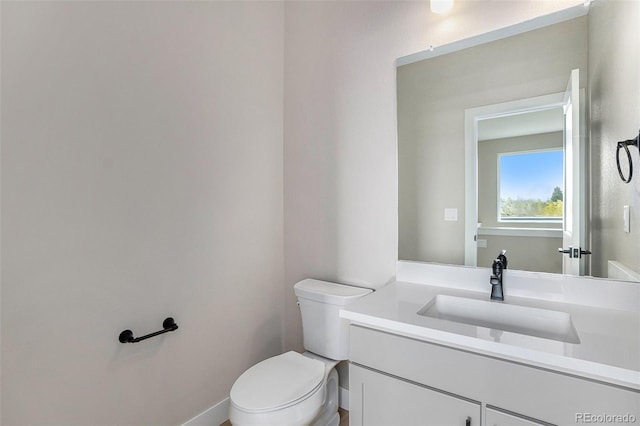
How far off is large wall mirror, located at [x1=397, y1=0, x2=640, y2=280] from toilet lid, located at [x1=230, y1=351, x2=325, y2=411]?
731 mm

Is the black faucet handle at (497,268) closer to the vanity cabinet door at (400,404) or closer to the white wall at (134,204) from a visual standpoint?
the vanity cabinet door at (400,404)

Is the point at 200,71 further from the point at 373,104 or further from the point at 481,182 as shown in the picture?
the point at 481,182

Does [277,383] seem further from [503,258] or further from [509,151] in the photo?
[509,151]

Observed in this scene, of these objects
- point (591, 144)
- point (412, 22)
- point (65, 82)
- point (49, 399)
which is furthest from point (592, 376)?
point (65, 82)

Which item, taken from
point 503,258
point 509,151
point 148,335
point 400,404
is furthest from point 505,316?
point 148,335

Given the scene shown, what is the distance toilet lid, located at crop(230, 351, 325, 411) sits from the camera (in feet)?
4.37

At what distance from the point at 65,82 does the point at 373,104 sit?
138cm

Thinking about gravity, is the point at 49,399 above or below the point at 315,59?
below

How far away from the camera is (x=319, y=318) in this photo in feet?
5.85

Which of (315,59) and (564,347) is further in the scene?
(315,59)

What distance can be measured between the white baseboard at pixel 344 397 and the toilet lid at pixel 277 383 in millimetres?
424

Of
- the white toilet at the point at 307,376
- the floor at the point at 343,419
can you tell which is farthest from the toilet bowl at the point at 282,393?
the floor at the point at 343,419

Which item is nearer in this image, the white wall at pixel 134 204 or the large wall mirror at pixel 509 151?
the white wall at pixel 134 204

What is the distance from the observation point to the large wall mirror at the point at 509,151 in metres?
1.27
